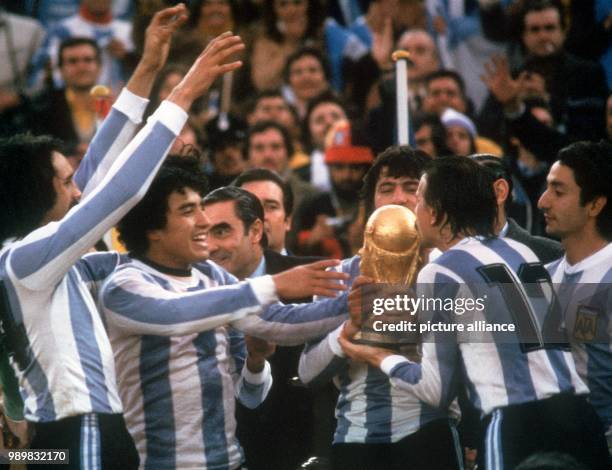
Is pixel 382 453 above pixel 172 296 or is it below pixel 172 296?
below

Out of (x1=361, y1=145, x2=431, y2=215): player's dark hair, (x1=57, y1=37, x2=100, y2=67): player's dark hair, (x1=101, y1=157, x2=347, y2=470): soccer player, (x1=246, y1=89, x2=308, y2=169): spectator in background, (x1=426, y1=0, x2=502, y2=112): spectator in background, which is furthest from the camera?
(x1=426, y1=0, x2=502, y2=112): spectator in background

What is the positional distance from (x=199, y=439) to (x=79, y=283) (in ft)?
2.32

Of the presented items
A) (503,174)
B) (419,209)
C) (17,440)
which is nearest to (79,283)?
(17,440)

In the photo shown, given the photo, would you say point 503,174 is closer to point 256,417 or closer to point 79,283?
point 256,417

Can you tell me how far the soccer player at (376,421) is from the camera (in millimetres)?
4691

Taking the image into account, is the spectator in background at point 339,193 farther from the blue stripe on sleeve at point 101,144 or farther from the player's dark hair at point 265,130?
the blue stripe on sleeve at point 101,144

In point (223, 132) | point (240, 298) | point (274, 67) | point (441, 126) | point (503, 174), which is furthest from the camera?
point (274, 67)

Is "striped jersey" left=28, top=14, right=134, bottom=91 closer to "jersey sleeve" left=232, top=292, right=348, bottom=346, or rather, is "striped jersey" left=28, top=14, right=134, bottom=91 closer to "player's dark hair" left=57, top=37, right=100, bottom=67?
"player's dark hair" left=57, top=37, right=100, bottom=67

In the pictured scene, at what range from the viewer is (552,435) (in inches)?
168

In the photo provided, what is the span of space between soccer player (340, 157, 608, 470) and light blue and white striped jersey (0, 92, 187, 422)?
0.90m

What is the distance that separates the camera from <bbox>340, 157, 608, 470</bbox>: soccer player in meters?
4.28

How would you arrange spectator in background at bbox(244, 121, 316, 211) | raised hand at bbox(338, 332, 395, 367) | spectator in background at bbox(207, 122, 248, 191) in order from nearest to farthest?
raised hand at bbox(338, 332, 395, 367) < spectator in background at bbox(244, 121, 316, 211) < spectator in background at bbox(207, 122, 248, 191)

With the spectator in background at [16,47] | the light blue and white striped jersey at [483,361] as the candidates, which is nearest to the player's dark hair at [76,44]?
the spectator in background at [16,47]

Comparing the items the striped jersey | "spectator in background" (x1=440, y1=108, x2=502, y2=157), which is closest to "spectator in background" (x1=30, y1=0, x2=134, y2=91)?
the striped jersey
